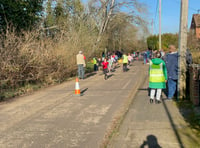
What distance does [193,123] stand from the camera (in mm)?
4910

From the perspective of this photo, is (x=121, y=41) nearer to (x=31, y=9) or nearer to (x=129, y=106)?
(x=31, y=9)

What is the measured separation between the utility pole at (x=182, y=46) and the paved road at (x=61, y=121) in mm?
1732

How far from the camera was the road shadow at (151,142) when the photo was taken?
3.91 metres

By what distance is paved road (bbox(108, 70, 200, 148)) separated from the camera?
3979mm

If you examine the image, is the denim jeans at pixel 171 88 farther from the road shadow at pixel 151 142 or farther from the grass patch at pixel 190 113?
the road shadow at pixel 151 142

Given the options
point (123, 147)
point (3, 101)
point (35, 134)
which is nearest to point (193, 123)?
point (123, 147)

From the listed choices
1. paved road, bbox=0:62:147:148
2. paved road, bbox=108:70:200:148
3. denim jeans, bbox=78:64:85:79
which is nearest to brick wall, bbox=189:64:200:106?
paved road, bbox=108:70:200:148

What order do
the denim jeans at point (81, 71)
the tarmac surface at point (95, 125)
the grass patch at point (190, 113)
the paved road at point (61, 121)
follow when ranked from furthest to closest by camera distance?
the denim jeans at point (81, 71) → the grass patch at point (190, 113) → the paved road at point (61, 121) → the tarmac surface at point (95, 125)

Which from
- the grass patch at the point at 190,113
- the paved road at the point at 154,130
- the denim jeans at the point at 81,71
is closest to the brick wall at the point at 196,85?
the grass patch at the point at 190,113

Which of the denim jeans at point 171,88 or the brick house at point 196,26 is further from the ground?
the brick house at point 196,26

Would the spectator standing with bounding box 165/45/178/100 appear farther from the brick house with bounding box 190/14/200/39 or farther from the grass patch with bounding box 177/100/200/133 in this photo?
the brick house with bounding box 190/14/200/39

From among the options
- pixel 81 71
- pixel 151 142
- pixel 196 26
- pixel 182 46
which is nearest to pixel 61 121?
pixel 151 142

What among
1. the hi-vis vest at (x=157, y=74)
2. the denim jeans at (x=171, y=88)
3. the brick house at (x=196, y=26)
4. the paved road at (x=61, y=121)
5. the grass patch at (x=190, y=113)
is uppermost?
the brick house at (x=196, y=26)

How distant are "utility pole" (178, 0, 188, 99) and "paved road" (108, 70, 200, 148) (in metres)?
0.83
